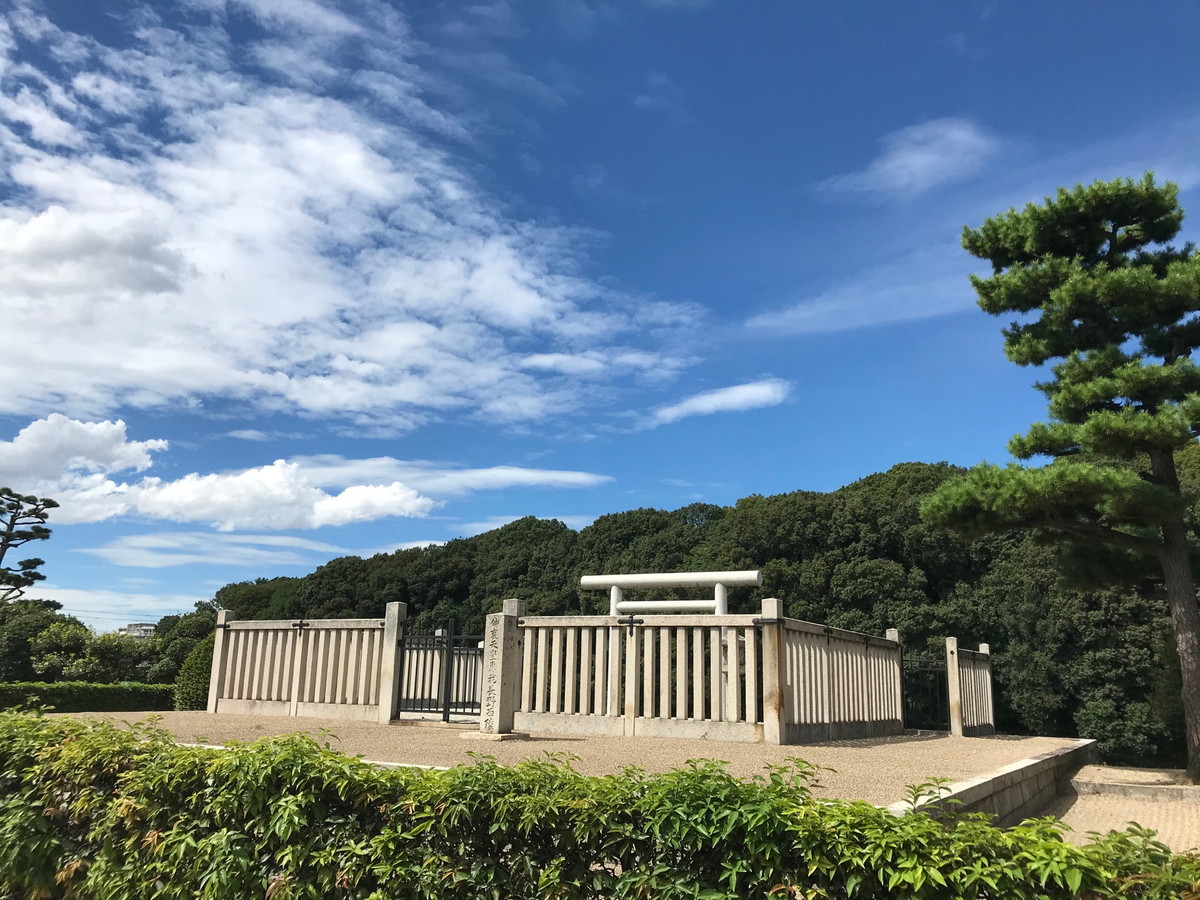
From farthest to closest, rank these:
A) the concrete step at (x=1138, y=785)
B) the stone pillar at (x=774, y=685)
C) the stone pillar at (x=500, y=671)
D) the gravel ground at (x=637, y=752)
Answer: the concrete step at (x=1138, y=785) → the stone pillar at (x=774, y=685) → the stone pillar at (x=500, y=671) → the gravel ground at (x=637, y=752)

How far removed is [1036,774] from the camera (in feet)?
28.4

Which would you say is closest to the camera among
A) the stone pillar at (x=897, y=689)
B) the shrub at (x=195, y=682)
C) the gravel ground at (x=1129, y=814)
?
the gravel ground at (x=1129, y=814)

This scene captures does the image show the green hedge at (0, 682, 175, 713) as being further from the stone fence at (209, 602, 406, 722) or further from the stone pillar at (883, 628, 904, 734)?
the stone pillar at (883, 628, 904, 734)

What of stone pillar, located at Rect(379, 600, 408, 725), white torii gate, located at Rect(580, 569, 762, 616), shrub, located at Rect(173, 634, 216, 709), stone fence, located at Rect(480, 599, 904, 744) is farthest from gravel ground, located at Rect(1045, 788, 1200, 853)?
shrub, located at Rect(173, 634, 216, 709)

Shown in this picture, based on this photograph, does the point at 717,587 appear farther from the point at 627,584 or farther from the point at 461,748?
the point at 461,748

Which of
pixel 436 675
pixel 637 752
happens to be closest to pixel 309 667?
pixel 436 675

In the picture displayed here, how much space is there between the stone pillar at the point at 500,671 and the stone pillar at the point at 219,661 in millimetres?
5073

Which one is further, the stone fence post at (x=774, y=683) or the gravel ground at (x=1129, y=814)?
the stone fence post at (x=774, y=683)

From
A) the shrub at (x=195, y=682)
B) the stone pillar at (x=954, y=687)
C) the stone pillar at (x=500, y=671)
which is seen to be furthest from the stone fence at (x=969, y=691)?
the shrub at (x=195, y=682)

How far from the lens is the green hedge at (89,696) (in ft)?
47.5

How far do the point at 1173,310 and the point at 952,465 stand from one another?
22.7 metres

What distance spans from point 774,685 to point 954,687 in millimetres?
9091

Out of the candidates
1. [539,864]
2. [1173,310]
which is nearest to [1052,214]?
[1173,310]

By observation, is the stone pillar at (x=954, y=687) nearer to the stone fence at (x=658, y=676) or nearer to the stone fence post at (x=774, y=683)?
the stone fence at (x=658, y=676)
